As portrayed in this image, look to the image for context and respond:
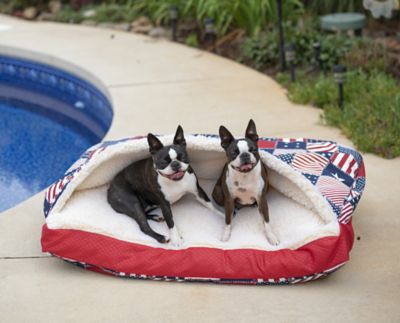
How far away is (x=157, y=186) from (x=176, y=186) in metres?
0.10

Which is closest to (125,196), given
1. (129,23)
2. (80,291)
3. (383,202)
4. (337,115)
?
(80,291)

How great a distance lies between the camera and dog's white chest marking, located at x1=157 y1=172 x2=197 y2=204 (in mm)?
4312

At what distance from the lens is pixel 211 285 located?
408 cm

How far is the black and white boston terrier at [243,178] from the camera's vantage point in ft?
13.4

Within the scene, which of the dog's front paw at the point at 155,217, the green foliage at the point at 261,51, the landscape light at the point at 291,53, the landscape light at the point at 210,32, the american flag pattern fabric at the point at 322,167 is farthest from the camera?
the landscape light at the point at 210,32

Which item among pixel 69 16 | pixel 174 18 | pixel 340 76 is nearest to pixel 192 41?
pixel 174 18

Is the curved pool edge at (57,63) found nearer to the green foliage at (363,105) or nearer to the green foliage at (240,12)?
the green foliage at (240,12)

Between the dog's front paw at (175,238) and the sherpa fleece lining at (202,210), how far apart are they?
0.02 m

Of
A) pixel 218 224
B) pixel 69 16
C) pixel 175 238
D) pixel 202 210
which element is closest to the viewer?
pixel 175 238

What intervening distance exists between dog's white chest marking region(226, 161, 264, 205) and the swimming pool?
2.33 m

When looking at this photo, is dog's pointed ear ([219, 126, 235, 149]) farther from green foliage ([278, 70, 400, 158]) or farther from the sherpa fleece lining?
green foliage ([278, 70, 400, 158])

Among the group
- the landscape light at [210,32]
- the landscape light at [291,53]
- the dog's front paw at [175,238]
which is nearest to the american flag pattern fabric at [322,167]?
the dog's front paw at [175,238]

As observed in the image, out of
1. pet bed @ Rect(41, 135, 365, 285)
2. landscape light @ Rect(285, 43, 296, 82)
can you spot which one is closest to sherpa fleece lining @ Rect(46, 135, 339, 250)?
pet bed @ Rect(41, 135, 365, 285)

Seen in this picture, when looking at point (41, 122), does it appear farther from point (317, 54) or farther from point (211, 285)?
point (211, 285)
